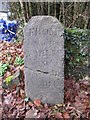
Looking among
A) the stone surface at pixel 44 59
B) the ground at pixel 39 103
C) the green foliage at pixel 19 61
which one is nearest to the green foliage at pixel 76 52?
the ground at pixel 39 103

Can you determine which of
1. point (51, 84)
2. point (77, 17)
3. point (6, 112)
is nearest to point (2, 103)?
point (6, 112)

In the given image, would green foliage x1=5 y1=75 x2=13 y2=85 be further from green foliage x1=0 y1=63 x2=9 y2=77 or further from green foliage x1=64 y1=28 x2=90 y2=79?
green foliage x1=64 y1=28 x2=90 y2=79

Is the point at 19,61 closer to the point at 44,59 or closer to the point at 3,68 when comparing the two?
the point at 3,68

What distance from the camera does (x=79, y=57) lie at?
277cm

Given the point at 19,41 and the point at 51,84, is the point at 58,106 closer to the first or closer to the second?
the point at 51,84

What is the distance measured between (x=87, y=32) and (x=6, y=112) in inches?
44.7

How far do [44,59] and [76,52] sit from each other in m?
0.42

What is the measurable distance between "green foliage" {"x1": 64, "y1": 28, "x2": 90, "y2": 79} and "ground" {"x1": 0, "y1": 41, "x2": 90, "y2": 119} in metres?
0.10

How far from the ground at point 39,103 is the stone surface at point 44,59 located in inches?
3.3

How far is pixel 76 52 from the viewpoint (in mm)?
2754

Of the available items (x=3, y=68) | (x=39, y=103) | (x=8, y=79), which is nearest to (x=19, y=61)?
(x=3, y=68)

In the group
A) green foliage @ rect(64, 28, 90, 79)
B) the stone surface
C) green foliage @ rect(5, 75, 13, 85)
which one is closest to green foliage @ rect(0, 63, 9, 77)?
green foliage @ rect(5, 75, 13, 85)

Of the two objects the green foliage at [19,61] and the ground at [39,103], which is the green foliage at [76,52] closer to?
the ground at [39,103]

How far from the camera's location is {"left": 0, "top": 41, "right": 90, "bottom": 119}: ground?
248cm
